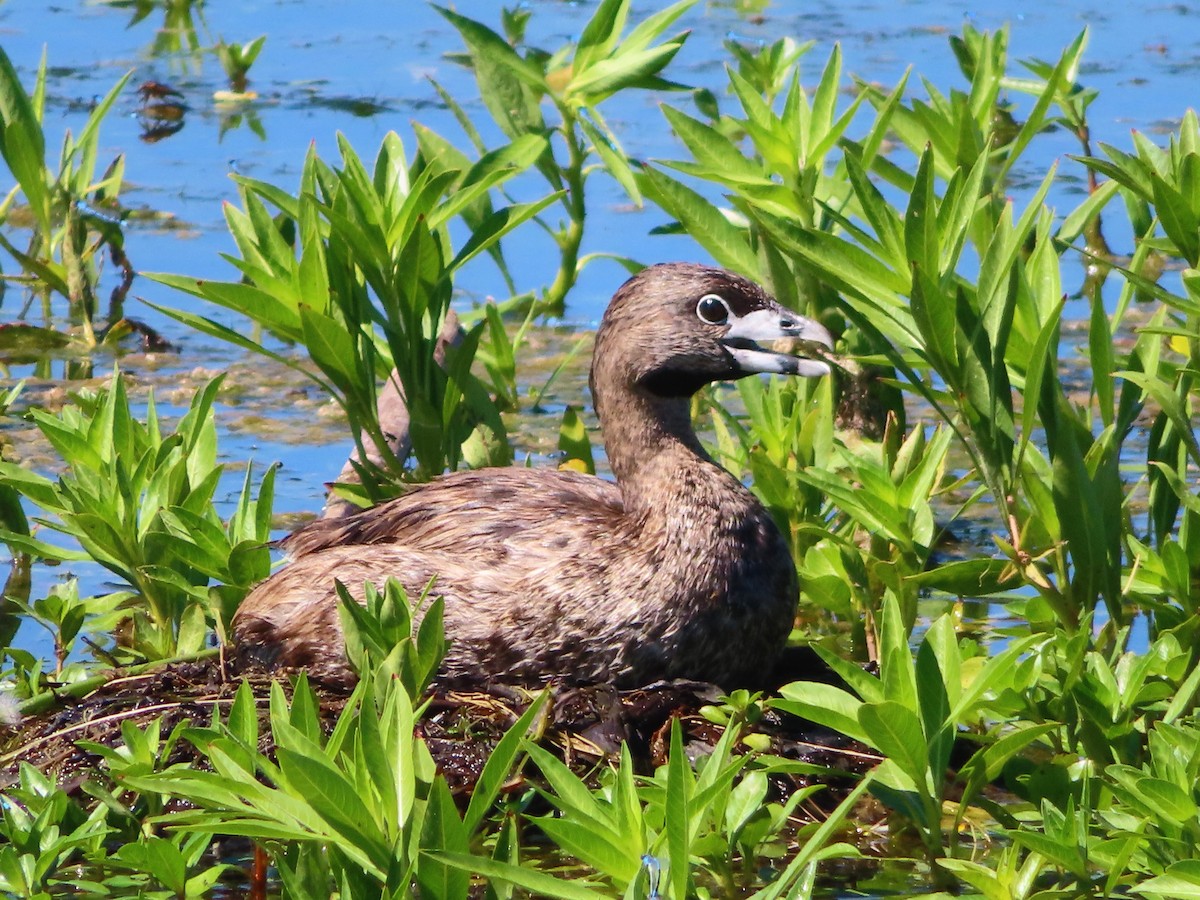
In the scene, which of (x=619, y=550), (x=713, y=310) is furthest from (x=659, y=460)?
(x=713, y=310)

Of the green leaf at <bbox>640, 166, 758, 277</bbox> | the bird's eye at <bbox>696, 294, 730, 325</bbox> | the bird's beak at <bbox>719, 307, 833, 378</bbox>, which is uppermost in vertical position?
the green leaf at <bbox>640, 166, 758, 277</bbox>

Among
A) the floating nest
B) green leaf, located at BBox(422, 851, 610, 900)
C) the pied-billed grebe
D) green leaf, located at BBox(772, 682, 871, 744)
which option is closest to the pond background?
the pied-billed grebe

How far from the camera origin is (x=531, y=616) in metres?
5.71

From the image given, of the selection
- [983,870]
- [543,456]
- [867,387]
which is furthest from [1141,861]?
[543,456]

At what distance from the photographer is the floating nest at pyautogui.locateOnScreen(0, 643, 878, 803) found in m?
5.21

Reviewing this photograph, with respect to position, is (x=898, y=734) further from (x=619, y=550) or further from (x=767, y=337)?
(x=767, y=337)

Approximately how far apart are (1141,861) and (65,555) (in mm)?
3152

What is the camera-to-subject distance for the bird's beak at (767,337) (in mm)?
5938

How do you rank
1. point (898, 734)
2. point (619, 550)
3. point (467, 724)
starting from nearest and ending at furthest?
point (898, 734) → point (467, 724) → point (619, 550)

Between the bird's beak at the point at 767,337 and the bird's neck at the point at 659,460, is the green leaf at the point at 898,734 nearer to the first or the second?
the bird's neck at the point at 659,460

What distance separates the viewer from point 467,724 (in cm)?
530

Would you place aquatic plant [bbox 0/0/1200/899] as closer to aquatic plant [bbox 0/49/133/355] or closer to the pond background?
aquatic plant [bbox 0/49/133/355]

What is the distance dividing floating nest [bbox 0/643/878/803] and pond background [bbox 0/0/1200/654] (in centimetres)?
186

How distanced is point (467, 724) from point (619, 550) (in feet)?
2.62
